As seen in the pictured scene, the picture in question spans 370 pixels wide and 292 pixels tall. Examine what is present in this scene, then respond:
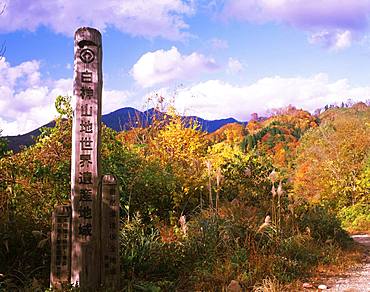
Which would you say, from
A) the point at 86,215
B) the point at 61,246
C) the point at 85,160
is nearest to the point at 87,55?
the point at 85,160

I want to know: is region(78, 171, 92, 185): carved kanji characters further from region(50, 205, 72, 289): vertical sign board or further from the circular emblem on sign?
the circular emblem on sign

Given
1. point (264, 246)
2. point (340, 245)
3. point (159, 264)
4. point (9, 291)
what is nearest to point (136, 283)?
point (159, 264)

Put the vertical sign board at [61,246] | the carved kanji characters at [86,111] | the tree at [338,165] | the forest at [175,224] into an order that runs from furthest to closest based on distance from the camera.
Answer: the tree at [338,165]
the forest at [175,224]
the carved kanji characters at [86,111]
the vertical sign board at [61,246]

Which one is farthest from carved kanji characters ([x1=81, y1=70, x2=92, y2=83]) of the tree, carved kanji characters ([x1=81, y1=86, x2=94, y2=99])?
the tree

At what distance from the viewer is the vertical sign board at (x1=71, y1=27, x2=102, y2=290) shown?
5828 millimetres

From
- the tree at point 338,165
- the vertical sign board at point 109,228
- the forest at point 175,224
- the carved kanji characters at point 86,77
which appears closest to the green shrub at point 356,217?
the tree at point 338,165

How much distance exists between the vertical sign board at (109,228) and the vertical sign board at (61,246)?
17.3 inches

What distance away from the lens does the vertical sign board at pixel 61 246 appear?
582cm

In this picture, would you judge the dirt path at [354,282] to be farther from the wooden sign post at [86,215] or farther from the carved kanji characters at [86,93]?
the carved kanji characters at [86,93]

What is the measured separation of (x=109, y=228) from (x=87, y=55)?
2269 mm

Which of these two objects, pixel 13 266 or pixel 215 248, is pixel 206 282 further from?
pixel 13 266

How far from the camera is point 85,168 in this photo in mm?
5898

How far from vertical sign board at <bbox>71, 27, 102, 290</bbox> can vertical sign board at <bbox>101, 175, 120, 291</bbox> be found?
85mm

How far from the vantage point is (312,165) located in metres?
Result: 28.1
